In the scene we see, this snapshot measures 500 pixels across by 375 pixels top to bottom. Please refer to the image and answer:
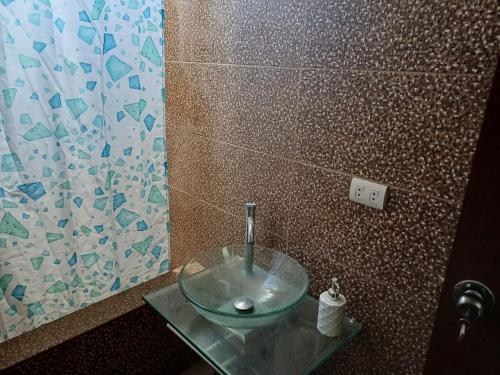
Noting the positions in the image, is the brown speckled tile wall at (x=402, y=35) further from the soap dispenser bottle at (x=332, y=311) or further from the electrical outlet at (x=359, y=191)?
the soap dispenser bottle at (x=332, y=311)

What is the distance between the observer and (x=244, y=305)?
3.97 feet

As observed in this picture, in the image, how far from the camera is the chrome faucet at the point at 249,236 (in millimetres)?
1389

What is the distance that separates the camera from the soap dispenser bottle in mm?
1145

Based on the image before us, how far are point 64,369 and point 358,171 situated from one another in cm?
152

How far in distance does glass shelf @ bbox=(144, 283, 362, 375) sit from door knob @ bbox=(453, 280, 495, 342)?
0.41 metres

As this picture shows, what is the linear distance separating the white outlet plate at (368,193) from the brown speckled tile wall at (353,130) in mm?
24

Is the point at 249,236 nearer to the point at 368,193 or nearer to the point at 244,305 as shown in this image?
the point at 244,305

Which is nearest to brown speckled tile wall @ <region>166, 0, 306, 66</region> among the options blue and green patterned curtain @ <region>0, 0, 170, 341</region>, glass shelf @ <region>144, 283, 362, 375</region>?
blue and green patterned curtain @ <region>0, 0, 170, 341</region>

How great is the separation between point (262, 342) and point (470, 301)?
652 mm

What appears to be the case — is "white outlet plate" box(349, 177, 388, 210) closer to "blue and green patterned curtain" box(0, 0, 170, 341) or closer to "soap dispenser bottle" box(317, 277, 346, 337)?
"soap dispenser bottle" box(317, 277, 346, 337)

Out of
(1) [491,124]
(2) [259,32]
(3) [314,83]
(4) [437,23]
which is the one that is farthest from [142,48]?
(1) [491,124]

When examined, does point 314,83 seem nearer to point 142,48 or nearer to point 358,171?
point 358,171

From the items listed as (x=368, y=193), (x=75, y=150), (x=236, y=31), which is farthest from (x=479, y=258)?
(x=75, y=150)

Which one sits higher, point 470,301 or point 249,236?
point 470,301
